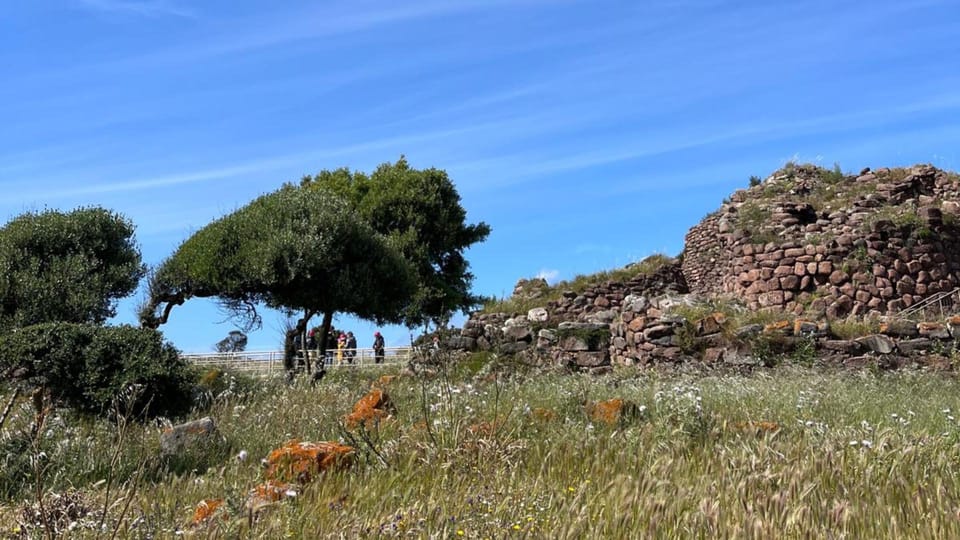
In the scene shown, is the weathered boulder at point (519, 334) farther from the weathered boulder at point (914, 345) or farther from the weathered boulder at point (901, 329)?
the weathered boulder at point (914, 345)

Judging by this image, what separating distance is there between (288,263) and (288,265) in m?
0.06

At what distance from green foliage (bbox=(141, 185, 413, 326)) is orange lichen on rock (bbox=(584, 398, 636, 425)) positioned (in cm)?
1728

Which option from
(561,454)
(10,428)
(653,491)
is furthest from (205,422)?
(653,491)

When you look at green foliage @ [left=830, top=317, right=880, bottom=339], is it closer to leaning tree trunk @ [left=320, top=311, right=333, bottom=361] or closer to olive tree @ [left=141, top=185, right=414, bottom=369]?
olive tree @ [left=141, top=185, right=414, bottom=369]

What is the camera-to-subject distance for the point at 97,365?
13008 mm

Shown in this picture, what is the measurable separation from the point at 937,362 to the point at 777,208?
984 centimetres

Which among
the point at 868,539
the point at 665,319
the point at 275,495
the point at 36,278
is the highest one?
the point at 36,278

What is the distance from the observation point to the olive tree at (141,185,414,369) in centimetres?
2425

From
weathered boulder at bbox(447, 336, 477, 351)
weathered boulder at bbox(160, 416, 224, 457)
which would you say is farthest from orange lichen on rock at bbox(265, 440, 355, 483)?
weathered boulder at bbox(447, 336, 477, 351)

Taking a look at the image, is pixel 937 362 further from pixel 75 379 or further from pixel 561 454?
pixel 75 379

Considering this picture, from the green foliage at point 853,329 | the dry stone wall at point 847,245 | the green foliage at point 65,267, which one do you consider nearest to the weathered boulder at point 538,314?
the dry stone wall at point 847,245

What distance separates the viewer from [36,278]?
74.6 ft

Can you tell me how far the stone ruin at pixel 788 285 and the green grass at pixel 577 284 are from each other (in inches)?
12.1

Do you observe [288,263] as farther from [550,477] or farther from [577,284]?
[550,477]
